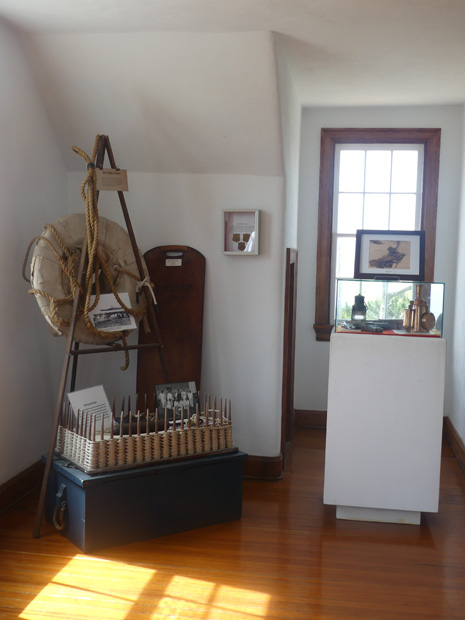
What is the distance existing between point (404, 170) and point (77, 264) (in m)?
3.10

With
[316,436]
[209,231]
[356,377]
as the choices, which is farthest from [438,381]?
[316,436]

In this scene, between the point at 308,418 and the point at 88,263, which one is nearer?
the point at 88,263

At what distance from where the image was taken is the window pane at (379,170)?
18.3 feet

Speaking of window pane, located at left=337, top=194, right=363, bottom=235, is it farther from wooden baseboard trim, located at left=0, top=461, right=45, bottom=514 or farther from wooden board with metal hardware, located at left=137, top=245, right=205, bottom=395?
wooden baseboard trim, located at left=0, top=461, right=45, bottom=514

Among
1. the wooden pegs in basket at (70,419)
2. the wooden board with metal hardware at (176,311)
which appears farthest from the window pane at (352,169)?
the wooden pegs in basket at (70,419)

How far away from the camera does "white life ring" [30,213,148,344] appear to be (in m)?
3.47

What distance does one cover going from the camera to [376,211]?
5.60 metres

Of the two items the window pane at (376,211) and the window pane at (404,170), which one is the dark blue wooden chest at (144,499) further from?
the window pane at (404,170)

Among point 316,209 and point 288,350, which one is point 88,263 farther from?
point 316,209

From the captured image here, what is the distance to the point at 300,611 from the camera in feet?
8.86

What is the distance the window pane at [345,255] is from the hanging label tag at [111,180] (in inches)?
100

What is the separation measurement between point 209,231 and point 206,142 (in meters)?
0.57

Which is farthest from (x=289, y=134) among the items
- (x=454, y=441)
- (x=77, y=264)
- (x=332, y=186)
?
(x=454, y=441)

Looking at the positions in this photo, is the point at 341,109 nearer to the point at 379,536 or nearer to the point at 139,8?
the point at 139,8
